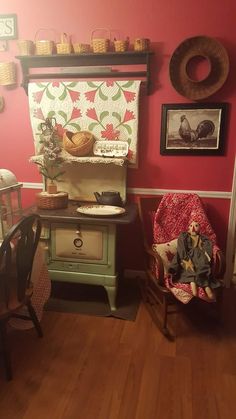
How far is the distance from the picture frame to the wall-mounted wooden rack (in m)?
0.23

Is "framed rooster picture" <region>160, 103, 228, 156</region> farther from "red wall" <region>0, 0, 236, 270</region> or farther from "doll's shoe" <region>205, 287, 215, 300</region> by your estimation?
"doll's shoe" <region>205, 287, 215, 300</region>

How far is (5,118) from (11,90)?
25cm

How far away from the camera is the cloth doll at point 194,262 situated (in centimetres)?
207

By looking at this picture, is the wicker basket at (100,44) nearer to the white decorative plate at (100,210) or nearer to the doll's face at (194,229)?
the white decorative plate at (100,210)

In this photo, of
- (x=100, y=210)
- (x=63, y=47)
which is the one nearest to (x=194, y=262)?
(x=100, y=210)

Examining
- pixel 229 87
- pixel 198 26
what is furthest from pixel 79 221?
pixel 198 26

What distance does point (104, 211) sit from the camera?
7.78 feet

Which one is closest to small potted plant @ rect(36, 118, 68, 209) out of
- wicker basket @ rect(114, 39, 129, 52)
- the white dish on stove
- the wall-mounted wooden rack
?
the white dish on stove

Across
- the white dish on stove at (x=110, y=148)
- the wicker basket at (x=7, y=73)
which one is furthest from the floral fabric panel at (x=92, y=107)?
the wicker basket at (x=7, y=73)

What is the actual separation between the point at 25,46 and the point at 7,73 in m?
0.28

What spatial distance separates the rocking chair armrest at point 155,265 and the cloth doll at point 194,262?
0.09 metres

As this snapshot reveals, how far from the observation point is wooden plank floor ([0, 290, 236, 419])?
1579mm

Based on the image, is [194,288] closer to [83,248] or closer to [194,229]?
[194,229]

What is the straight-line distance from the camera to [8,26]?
2.60 meters
